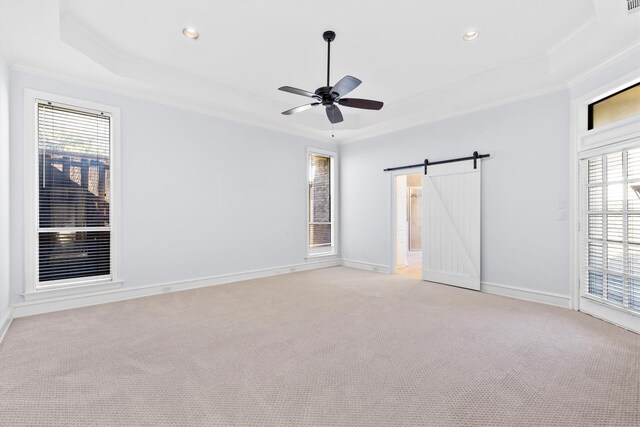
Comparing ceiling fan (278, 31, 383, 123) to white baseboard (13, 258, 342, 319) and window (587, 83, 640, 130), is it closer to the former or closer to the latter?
window (587, 83, 640, 130)

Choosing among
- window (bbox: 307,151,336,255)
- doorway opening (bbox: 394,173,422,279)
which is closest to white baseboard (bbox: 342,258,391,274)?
doorway opening (bbox: 394,173,422,279)

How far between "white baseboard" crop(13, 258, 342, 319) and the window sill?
0.11 feet

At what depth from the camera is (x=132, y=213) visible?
4.29 metres

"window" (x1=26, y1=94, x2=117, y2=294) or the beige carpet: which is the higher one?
"window" (x1=26, y1=94, x2=117, y2=294)

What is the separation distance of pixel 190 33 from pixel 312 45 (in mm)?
1306

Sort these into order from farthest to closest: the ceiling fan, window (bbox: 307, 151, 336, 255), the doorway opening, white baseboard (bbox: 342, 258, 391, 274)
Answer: window (bbox: 307, 151, 336, 255), the doorway opening, white baseboard (bbox: 342, 258, 391, 274), the ceiling fan

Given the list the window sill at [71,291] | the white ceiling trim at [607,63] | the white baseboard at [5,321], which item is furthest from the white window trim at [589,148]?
the white baseboard at [5,321]

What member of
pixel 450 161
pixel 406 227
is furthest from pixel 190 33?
pixel 406 227

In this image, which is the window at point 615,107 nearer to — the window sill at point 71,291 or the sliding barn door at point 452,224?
the sliding barn door at point 452,224

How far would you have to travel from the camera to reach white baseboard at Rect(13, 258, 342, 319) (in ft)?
11.8

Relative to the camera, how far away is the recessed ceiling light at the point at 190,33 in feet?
10.6

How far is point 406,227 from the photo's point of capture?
770cm

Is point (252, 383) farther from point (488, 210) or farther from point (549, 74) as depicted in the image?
point (549, 74)

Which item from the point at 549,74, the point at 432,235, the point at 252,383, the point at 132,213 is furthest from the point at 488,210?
the point at 132,213
